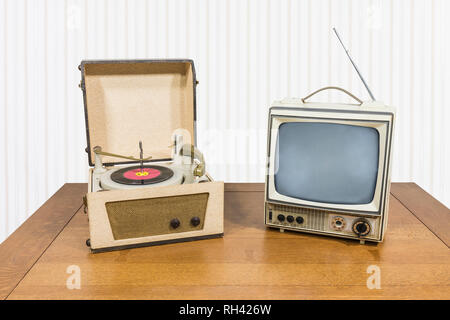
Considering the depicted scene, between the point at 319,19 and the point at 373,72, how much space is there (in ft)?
1.09

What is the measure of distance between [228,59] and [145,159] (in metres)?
0.76

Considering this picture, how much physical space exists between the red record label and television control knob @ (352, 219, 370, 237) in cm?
58

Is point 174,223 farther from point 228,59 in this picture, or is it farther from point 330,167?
point 228,59

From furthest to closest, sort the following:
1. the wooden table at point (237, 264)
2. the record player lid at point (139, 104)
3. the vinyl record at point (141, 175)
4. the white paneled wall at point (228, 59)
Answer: the white paneled wall at point (228, 59)
the record player lid at point (139, 104)
the vinyl record at point (141, 175)
the wooden table at point (237, 264)

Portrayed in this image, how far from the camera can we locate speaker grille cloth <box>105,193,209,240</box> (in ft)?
4.51

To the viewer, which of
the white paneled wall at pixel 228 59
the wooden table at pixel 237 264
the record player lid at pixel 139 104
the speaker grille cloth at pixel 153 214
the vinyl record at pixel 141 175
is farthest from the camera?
the white paneled wall at pixel 228 59

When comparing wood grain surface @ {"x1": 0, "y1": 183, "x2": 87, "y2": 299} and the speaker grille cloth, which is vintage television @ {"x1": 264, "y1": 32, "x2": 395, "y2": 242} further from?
wood grain surface @ {"x1": 0, "y1": 183, "x2": 87, "y2": 299}

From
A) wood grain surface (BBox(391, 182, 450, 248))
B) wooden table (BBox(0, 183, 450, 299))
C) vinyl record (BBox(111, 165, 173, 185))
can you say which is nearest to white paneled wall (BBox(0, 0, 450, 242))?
wood grain surface (BBox(391, 182, 450, 248))

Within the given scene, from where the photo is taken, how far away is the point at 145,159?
1783mm

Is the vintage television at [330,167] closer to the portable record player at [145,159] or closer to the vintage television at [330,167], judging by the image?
the vintage television at [330,167]

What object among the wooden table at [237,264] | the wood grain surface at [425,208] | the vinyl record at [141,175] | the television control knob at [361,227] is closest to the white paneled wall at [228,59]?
the wood grain surface at [425,208]

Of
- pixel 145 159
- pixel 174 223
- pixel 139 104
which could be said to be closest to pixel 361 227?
pixel 174 223

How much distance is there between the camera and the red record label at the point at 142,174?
153 centimetres

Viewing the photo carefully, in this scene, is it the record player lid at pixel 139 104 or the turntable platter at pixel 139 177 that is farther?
the record player lid at pixel 139 104
